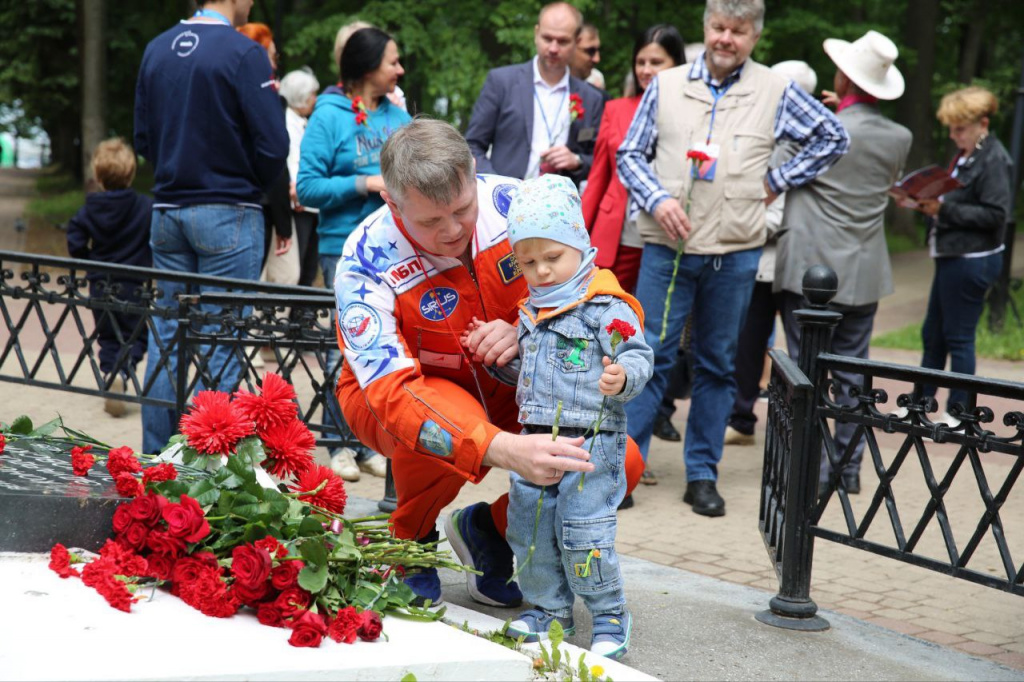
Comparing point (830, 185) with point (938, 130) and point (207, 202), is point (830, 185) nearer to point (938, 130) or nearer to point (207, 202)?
point (207, 202)

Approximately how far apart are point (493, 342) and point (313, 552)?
34.4 inches

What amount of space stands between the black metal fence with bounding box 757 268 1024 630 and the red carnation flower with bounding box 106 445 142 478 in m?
2.01

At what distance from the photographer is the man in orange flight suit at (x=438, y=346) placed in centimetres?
310

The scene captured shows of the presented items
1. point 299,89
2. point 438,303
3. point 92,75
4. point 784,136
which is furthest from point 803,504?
point 92,75

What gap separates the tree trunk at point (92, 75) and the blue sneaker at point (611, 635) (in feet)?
53.8

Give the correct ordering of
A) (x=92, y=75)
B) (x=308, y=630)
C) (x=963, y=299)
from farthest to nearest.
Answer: (x=92, y=75), (x=963, y=299), (x=308, y=630)

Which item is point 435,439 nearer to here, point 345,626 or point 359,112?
point 345,626

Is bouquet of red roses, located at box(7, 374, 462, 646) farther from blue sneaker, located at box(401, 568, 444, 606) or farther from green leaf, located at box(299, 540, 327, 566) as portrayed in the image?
blue sneaker, located at box(401, 568, 444, 606)

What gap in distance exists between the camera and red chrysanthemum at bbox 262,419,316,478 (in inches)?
126

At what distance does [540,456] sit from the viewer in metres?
2.88

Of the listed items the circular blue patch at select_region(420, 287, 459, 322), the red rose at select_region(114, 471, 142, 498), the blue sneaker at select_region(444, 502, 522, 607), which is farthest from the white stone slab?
the circular blue patch at select_region(420, 287, 459, 322)

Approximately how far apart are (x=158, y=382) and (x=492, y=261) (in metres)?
2.39

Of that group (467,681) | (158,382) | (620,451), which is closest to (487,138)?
(158,382)

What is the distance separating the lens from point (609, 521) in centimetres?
314
